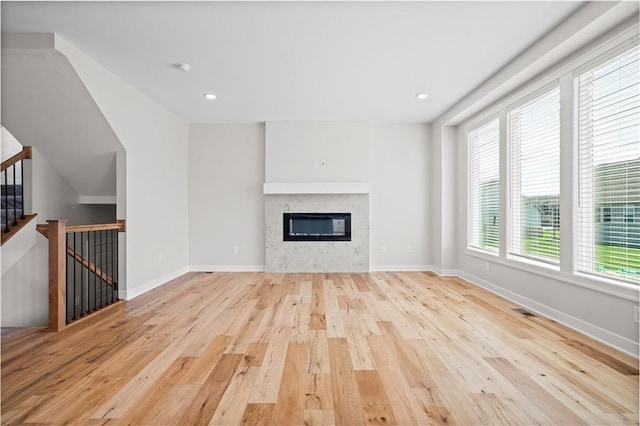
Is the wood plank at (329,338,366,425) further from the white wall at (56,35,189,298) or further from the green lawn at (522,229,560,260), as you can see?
the white wall at (56,35,189,298)

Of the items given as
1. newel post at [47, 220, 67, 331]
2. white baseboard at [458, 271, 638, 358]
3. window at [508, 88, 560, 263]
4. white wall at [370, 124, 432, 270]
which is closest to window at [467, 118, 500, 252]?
window at [508, 88, 560, 263]

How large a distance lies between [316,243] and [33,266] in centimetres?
390

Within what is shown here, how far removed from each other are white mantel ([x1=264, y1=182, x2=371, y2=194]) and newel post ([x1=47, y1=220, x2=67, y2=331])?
2.87 m

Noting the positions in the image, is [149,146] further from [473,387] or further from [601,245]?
[601,245]

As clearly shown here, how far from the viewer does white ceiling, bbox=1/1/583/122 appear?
7.77 feet

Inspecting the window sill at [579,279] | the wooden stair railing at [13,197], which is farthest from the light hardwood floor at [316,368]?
the wooden stair railing at [13,197]

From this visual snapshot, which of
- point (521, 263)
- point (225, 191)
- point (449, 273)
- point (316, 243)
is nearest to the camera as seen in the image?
point (521, 263)

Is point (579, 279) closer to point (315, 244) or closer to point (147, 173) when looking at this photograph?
point (315, 244)

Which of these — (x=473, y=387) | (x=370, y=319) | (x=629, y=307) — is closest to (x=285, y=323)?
(x=370, y=319)

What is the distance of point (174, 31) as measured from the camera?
2.63 metres

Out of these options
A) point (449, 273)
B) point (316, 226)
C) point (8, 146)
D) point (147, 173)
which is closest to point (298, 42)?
point (147, 173)

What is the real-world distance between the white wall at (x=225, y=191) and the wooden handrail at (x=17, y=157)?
2137 mm

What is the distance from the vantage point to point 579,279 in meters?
2.64

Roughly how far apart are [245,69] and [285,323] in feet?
8.80
